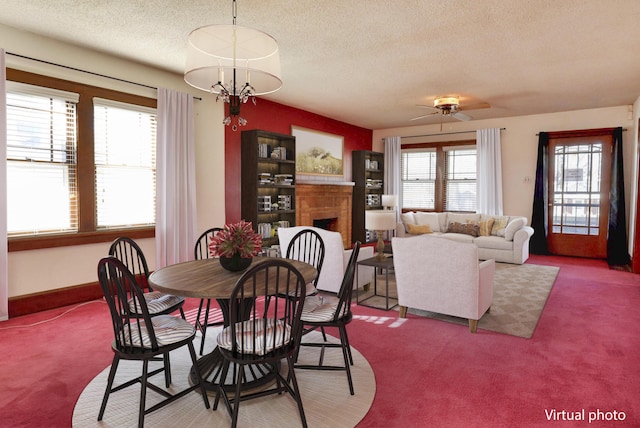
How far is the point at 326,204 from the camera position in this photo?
7703 millimetres

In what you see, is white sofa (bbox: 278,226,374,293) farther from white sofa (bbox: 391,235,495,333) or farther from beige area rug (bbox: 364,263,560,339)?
white sofa (bbox: 391,235,495,333)

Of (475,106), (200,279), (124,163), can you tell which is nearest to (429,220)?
(475,106)

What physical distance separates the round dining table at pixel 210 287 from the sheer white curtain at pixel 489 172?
21.2ft

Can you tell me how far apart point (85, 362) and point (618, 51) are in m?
5.89

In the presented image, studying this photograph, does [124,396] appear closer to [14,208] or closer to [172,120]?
[14,208]

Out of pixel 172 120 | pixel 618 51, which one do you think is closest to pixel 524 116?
pixel 618 51

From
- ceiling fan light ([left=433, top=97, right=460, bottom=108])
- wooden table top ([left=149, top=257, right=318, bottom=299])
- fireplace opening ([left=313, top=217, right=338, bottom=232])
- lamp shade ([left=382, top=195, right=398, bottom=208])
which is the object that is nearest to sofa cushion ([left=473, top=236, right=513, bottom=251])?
lamp shade ([left=382, top=195, right=398, bottom=208])

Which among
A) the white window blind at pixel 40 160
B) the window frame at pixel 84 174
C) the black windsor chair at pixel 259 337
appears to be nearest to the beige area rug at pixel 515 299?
the black windsor chair at pixel 259 337

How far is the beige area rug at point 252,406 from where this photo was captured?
6.91ft

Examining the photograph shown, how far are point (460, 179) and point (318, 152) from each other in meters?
3.34

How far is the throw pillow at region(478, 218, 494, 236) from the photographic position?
7.20 meters

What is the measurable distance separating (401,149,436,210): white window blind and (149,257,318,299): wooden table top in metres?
6.85

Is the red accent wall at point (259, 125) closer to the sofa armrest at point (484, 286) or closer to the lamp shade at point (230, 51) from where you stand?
the lamp shade at point (230, 51)

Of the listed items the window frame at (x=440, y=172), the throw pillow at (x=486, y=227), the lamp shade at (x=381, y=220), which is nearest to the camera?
the lamp shade at (x=381, y=220)
